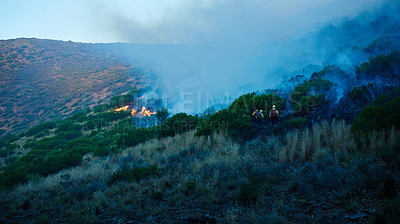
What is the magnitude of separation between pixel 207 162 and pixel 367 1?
52.0 m

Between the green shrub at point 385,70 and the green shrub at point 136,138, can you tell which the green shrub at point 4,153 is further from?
the green shrub at point 385,70

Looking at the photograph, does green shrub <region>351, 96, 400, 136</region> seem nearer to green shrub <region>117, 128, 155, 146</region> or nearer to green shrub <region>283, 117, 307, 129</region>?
green shrub <region>283, 117, 307, 129</region>

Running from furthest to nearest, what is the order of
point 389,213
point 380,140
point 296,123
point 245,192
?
point 296,123, point 380,140, point 245,192, point 389,213

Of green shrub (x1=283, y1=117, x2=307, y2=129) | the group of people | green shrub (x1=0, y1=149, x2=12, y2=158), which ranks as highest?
the group of people

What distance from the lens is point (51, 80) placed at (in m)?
50.8

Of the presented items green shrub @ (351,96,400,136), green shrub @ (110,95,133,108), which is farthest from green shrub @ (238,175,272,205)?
green shrub @ (110,95,133,108)

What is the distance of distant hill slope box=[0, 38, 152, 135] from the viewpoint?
39.1 metres

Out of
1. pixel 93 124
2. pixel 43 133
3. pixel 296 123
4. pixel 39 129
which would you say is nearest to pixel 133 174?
pixel 296 123

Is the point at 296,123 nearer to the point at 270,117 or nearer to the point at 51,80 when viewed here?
the point at 270,117

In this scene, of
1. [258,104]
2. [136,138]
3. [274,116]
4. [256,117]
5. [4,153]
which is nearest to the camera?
[274,116]

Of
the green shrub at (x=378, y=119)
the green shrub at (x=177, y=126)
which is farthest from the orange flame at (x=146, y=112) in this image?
the green shrub at (x=378, y=119)

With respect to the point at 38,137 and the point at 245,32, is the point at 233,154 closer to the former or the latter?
the point at 38,137

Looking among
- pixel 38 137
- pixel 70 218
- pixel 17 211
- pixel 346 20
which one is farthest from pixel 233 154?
pixel 346 20

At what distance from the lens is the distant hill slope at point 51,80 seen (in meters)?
39.1
